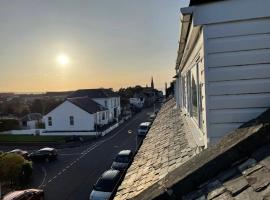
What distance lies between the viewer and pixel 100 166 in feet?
98.8

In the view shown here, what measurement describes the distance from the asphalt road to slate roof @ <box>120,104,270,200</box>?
18.6 m

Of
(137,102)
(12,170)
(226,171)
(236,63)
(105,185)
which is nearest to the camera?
(226,171)

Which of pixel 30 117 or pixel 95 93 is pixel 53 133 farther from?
pixel 30 117

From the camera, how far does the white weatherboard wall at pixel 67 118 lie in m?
51.2

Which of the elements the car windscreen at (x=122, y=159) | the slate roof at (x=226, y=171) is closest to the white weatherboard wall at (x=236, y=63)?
the slate roof at (x=226, y=171)

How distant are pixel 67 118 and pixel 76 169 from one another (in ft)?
76.4

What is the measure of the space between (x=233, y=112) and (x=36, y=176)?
25605 millimetres

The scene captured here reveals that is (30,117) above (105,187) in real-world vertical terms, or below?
above

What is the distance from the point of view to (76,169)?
29328 mm

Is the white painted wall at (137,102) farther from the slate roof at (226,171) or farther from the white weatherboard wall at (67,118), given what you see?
the slate roof at (226,171)

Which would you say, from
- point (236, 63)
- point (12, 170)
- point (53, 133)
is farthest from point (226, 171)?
point (53, 133)

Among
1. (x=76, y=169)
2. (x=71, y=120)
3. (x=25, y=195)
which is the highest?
(x=71, y=120)

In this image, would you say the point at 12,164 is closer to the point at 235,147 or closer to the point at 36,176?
the point at 36,176

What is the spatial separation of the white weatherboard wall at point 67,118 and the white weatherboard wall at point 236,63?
46.8 m
